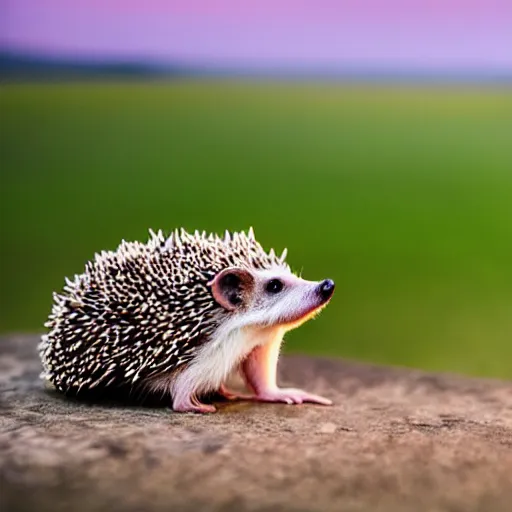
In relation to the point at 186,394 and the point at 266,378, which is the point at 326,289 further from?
the point at 186,394

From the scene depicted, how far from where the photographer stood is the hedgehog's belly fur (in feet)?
12.8

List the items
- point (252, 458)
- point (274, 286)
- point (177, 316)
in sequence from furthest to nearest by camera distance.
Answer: point (274, 286)
point (177, 316)
point (252, 458)

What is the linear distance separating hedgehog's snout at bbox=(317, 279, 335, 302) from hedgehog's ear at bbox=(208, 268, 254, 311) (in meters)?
0.30

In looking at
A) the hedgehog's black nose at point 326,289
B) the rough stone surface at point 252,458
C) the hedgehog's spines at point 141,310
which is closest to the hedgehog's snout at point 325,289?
the hedgehog's black nose at point 326,289

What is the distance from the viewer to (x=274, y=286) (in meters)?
4.00

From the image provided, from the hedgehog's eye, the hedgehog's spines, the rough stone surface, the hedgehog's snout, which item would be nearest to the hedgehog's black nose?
the hedgehog's snout

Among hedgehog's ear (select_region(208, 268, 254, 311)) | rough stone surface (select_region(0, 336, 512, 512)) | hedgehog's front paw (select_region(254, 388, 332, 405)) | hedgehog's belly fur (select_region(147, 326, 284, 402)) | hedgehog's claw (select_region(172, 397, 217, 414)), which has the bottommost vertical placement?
rough stone surface (select_region(0, 336, 512, 512))

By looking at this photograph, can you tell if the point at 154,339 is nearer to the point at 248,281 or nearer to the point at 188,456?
the point at 248,281

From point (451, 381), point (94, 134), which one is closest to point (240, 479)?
point (451, 381)

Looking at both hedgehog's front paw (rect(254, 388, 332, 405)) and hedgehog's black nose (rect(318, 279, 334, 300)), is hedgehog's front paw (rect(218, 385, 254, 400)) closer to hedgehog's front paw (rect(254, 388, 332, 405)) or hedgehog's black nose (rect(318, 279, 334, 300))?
hedgehog's front paw (rect(254, 388, 332, 405))

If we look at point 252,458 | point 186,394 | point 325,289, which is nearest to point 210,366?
point 186,394

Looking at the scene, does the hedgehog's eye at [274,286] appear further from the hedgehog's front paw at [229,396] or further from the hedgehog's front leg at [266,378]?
the hedgehog's front paw at [229,396]

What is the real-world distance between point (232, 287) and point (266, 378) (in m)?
0.50

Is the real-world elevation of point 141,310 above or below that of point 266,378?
above
